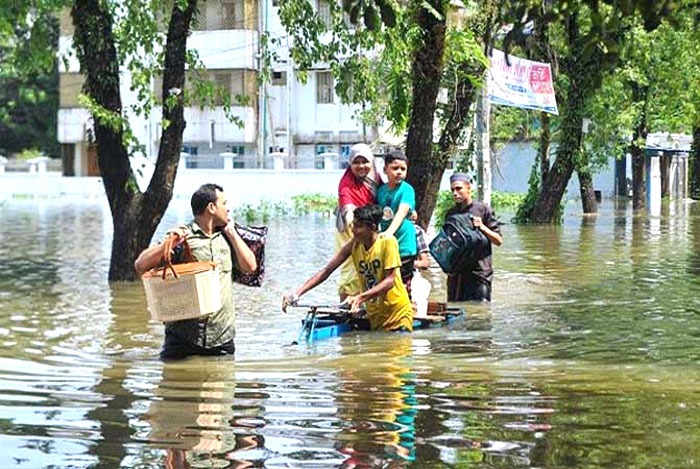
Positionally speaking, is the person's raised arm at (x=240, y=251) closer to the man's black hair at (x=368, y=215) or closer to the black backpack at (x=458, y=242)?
the man's black hair at (x=368, y=215)

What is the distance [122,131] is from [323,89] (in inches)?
1641

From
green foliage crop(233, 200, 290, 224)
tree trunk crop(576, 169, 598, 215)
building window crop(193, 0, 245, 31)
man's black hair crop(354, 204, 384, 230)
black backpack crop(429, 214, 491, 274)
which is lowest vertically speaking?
green foliage crop(233, 200, 290, 224)

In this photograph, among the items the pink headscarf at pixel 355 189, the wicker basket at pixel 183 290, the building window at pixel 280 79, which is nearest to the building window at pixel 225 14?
the building window at pixel 280 79

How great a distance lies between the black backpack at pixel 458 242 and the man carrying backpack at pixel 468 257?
0.15 feet

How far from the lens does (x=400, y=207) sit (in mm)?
11875

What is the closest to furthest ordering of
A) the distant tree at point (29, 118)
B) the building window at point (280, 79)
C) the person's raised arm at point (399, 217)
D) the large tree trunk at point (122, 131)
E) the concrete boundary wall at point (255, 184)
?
the person's raised arm at point (399, 217), the large tree trunk at point (122, 131), the concrete boundary wall at point (255, 184), the building window at point (280, 79), the distant tree at point (29, 118)

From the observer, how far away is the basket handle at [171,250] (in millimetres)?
8938

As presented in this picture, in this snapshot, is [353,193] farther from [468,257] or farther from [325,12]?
[325,12]

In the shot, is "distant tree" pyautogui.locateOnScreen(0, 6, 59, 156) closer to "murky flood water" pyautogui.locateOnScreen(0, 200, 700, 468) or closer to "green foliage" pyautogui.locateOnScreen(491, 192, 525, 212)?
"green foliage" pyautogui.locateOnScreen(491, 192, 525, 212)

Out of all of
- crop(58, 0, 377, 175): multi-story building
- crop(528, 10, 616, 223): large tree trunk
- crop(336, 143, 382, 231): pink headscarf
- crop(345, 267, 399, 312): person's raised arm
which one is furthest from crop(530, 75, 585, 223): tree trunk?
crop(58, 0, 377, 175): multi-story building

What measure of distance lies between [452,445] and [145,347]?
18.1ft

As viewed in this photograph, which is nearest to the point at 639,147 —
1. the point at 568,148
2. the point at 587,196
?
the point at 587,196

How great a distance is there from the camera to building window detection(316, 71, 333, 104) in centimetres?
5853

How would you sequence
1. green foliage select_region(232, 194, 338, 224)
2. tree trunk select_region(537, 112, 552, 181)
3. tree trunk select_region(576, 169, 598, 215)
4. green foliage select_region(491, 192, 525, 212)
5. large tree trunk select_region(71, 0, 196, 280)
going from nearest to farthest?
1. large tree trunk select_region(71, 0, 196, 280)
2. tree trunk select_region(537, 112, 552, 181)
3. tree trunk select_region(576, 169, 598, 215)
4. green foliage select_region(232, 194, 338, 224)
5. green foliage select_region(491, 192, 525, 212)
